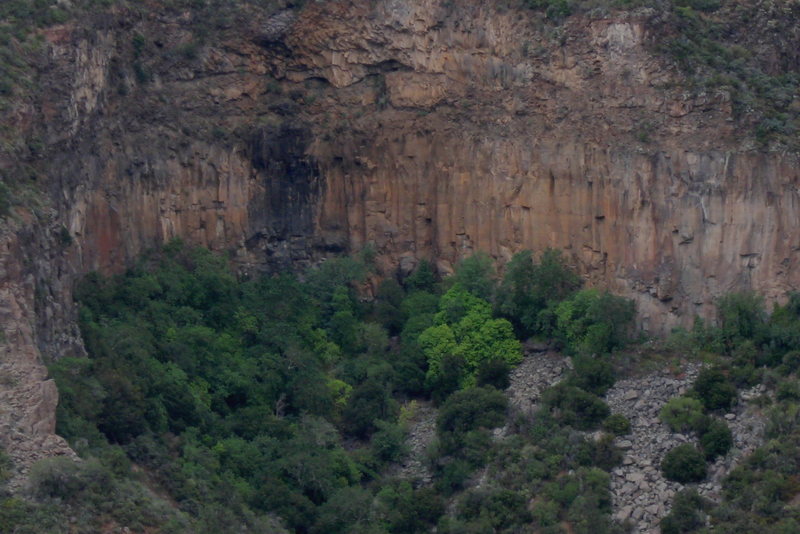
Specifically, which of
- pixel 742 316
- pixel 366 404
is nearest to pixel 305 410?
pixel 366 404

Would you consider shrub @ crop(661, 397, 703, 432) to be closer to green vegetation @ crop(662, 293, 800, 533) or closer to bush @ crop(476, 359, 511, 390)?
green vegetation @ crop(662, 293, 800, 533)

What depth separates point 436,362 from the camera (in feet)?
287

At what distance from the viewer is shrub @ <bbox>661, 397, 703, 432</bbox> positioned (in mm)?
80375

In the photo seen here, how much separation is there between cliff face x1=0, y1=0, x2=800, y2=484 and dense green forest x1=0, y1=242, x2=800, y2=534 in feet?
4.42

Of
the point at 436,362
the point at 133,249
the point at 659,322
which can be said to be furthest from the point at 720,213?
the point at 133,249

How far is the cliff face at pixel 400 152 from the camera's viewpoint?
83.8 m

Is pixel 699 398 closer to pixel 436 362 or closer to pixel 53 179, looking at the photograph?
pixel 436 362

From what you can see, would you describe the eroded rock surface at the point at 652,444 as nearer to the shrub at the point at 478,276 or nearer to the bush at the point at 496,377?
the bush at the point at 496,377

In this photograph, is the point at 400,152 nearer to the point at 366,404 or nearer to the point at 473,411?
the point at 366,404

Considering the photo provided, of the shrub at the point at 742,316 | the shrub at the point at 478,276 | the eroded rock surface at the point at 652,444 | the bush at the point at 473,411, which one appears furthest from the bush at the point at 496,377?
the shrub at the point at 742,316

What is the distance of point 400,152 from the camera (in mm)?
91375

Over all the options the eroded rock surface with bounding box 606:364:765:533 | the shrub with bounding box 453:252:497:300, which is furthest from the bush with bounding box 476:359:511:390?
the eroded rock surface with bounding box 606:364:765:533

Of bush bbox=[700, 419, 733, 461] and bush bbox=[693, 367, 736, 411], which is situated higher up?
bush bbox=[693, 367, 736, 411]

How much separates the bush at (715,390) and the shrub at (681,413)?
1.12ft
